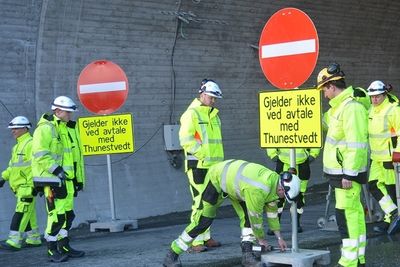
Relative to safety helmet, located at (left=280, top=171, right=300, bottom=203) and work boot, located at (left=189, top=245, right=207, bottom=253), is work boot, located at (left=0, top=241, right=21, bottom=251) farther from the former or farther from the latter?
safety helmet, located at (left=280, top=171, right=300, bottom=203)

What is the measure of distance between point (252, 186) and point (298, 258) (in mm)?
878

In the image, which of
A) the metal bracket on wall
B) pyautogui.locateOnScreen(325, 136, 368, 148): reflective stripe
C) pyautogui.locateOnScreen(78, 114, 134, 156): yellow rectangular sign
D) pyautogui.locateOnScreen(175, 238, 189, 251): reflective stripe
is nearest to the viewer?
pyautogui.locateOnScreen(325, 136, 368, 148): reflective stripe

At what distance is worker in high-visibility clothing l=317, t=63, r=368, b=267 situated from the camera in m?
6.86

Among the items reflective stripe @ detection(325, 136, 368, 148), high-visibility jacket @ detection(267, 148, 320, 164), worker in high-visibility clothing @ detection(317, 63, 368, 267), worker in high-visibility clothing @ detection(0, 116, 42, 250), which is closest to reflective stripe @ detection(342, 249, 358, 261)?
worker in high-visibility clothing @ detection(317, 63, 368, 267)

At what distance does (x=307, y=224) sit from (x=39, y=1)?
17.8 ft

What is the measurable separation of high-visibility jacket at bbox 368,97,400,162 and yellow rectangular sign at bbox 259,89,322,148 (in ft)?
10.7

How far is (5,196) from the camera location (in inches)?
426

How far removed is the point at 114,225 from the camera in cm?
1097

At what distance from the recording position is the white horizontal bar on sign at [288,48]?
23.4ft

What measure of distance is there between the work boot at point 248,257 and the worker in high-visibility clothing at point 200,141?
1.10 meters

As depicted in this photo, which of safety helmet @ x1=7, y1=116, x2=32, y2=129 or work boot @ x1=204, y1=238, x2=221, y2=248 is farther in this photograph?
safety helmet @ x1=7, y1=116, x2=32, y2=129

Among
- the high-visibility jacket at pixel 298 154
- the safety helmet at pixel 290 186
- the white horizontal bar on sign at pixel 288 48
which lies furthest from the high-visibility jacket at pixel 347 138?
the high-visibility jacket at pixel 298 154

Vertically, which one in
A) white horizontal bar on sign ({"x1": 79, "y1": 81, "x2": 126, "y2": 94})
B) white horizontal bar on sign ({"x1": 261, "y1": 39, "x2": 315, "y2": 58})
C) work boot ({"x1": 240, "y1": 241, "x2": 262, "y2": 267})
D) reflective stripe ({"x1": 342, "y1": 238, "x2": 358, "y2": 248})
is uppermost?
white horizontal bar on sign ({"x1": 261, "y1": 39, "x2": 315, "y2": 58})

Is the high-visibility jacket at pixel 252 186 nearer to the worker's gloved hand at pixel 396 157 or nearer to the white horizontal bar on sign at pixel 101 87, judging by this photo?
the worker's gloved hand at pixel 396 157
